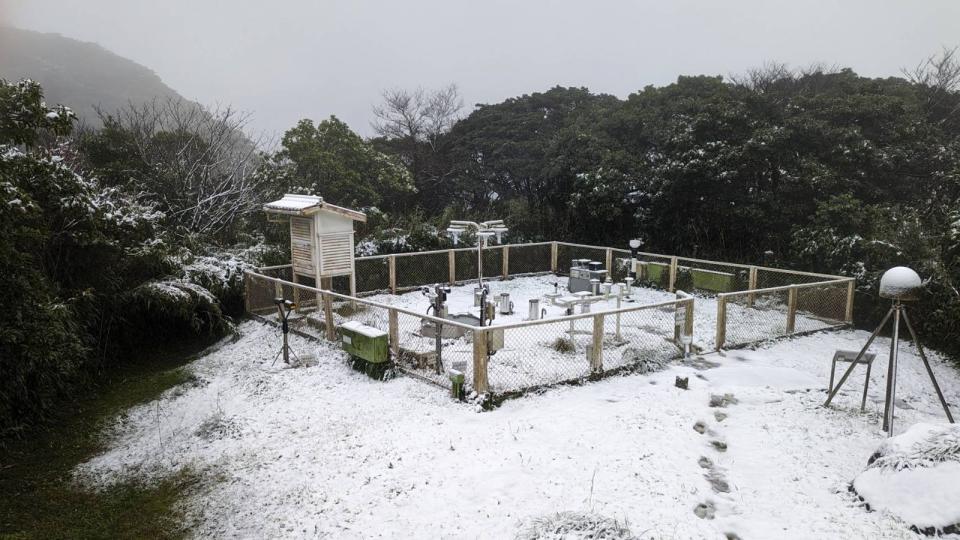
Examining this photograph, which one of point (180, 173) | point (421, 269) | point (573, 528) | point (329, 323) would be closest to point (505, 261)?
point (421, 269)

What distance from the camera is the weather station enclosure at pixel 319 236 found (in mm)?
11242

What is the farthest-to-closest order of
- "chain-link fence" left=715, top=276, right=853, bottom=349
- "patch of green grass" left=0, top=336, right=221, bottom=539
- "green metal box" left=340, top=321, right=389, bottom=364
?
"chain-link fence" left=715, top=276, right=853, bottom=349, "green metal box" left=340, top=321, right=389, bottom=364, "patch of green grass" left=0, top=336, right=221, bottom=539

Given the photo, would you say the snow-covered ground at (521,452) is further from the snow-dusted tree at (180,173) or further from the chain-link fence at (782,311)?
the snow-dusted tree at (180,173)

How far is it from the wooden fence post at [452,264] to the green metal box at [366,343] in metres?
6.71

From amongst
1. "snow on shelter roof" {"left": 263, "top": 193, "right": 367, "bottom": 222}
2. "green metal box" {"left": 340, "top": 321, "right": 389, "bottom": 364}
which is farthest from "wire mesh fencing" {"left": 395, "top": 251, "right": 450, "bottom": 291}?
"green metal box" {"left": 340, "top": 321, "right": 389, "bottom": 364}

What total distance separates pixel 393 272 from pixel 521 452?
8972 millimetres

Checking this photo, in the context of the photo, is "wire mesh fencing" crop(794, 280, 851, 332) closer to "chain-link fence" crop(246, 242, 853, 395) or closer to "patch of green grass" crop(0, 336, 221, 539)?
"chain-link fence" crop(246, 242, 853, 395)

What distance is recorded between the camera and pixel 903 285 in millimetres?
6035

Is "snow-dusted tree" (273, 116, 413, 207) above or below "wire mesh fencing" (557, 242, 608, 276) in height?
above

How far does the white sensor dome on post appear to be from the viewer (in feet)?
19.8

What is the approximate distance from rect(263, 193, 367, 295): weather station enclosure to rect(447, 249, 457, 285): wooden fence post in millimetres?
3608

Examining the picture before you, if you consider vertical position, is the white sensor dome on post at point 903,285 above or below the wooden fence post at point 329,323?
above

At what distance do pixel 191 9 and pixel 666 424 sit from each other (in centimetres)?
6160

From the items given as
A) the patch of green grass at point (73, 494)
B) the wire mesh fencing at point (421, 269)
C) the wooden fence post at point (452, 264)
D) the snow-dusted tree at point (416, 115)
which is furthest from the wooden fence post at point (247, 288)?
the snow-dusted tree at point (416, 115)
